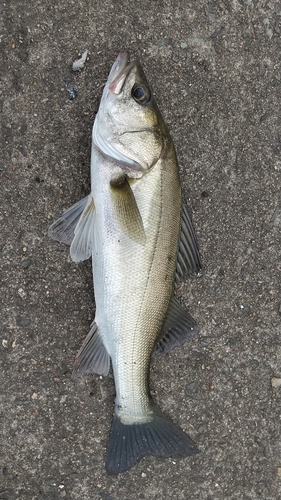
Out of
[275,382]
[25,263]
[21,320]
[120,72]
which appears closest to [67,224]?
[25,263]

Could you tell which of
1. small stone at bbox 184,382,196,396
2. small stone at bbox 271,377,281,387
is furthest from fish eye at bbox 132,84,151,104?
small stone at bbox 271,377,281,387

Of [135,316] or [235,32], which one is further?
[235,32]

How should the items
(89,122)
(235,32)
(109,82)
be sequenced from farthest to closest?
(235,32) < (89,122) < (109,82)

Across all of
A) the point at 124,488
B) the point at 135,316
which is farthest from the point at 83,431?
the point at 135,316

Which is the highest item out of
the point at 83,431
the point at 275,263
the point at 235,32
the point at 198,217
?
the point at 235,32

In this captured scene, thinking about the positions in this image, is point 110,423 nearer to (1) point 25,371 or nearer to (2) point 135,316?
(1) point 25,371

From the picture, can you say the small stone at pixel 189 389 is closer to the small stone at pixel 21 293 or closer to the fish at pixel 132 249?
the fish at pixel 132 249

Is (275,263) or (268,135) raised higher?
(268,135)
